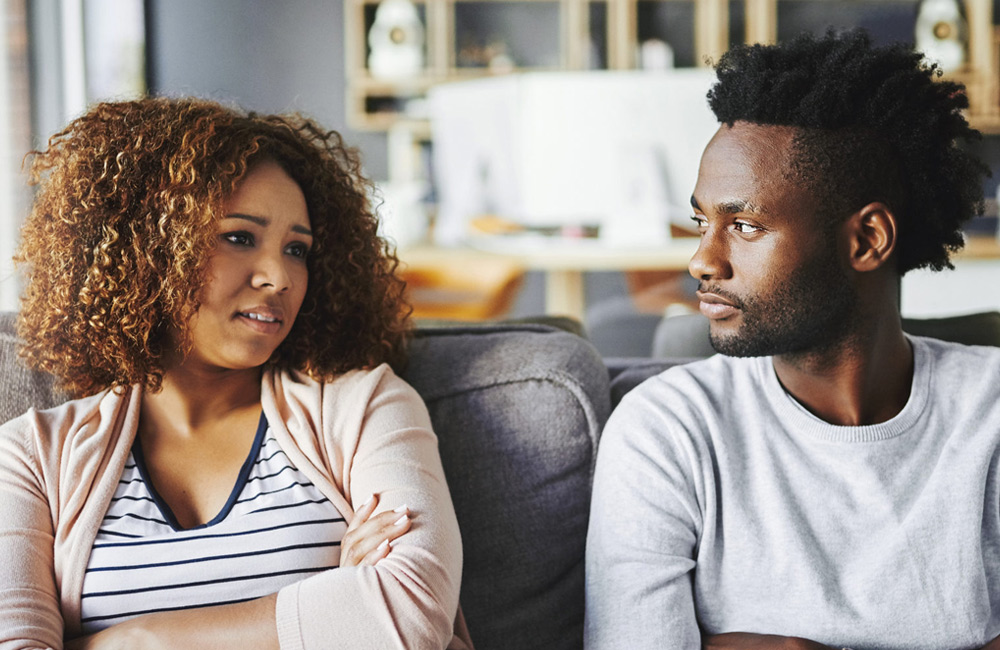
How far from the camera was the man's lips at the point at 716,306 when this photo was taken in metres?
1.12

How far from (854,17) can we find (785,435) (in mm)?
4646

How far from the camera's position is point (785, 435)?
1144 millimetres

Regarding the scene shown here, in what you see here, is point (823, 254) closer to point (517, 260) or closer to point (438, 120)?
point (517, 260)

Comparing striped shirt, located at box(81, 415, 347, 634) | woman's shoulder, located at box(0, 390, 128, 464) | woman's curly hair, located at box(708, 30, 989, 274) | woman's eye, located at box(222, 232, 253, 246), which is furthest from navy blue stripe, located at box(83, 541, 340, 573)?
woman's curly hair, located at box(708, 30, 989, 274)

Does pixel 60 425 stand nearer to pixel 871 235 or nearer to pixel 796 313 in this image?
pixel 796 313

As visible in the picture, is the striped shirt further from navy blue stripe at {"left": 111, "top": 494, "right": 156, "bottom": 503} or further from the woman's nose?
the woman's nose

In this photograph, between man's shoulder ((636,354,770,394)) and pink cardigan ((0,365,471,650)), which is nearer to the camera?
pink cardigan ((0,365,471,650))

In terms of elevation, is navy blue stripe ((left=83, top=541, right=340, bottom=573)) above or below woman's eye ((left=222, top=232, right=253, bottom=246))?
below

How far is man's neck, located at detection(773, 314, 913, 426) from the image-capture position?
3.75 ft

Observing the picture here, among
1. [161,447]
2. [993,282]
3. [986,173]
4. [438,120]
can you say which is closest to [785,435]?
[986,173]

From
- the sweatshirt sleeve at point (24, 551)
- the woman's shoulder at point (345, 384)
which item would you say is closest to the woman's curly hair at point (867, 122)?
the woman's shoulder at point (345, 384)

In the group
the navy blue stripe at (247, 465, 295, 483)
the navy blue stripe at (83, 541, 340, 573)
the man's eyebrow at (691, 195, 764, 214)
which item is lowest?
the navy blue stripe at (83, 541, 340, 573)

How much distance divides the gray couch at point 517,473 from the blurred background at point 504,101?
383mm

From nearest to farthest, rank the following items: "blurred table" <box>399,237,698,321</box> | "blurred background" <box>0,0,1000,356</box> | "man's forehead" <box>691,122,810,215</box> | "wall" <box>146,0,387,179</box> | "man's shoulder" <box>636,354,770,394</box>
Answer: "man's forehead" <box>691,122,810,215</box> < "man's shoulder" <box>636,354,770,394</box> < "blurred background" <box>0,0,1000,356</box> < "blurred table" <box>399,237,698,321</box> < "wall" <box>146,0,387,179</box>
